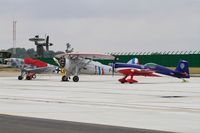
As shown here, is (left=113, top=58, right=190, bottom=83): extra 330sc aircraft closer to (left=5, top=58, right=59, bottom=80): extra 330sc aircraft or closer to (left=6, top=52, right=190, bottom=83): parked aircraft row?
(left=6, top=52, right=190, bottom=83): parked aircraft row

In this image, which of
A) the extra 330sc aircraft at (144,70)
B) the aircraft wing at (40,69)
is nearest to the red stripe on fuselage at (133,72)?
the extra 330sc aircraft at (144,70)

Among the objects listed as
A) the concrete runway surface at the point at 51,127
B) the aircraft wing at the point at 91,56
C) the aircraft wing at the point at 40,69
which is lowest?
the concrete runway surface at the point at 51,127

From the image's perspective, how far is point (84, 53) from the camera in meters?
51.0

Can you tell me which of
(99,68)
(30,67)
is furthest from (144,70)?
(30,67)

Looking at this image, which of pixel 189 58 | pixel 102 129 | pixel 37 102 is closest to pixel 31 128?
pixel 102 129

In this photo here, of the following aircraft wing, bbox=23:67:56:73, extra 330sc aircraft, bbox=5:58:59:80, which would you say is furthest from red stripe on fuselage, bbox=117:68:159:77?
aircraft wing, bbox=23:67:56:73

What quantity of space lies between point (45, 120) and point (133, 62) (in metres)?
36.1

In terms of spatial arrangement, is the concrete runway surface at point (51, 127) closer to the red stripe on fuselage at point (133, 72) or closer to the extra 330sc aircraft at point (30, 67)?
the red stripe on fuselage at point (133, 72)

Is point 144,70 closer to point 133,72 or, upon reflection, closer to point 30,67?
point 133,72

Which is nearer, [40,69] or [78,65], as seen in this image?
[78,65]

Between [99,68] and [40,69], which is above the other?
[99,68]

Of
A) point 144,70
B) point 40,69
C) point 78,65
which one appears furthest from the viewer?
point 40,69

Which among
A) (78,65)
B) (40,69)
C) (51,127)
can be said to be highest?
(78,65)

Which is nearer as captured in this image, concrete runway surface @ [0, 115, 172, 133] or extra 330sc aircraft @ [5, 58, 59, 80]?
concrete runway surface @ [0, 115, 172, 133]
